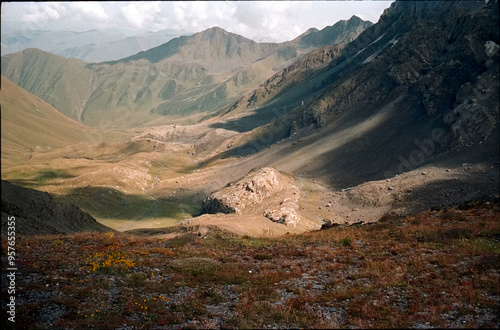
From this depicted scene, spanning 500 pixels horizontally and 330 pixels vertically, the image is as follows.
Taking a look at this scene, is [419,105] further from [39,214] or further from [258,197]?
[39,214]

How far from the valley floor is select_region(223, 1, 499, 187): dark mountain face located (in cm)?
7607

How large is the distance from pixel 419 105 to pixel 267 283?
125807mm

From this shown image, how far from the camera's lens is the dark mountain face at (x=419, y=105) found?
9706 cm

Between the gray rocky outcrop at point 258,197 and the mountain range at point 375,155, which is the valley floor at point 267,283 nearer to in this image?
the mountain range at point 375,155

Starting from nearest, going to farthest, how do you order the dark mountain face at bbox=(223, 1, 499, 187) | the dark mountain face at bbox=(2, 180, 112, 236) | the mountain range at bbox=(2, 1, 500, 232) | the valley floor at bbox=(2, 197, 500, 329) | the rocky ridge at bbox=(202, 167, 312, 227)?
the valley floor at bbox=(2, 197, 500, 329)
the dark mountain face at bbox=(2, 180, 112, 236)
the mountain range at bbox=(2, 1, 500, 232)
the rocky ridge at bbox=(202, 167, 312, 227)
the dark mountain face at bbox=(223, 1, 499, 187)

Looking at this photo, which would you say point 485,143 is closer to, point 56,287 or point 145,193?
point 56,287

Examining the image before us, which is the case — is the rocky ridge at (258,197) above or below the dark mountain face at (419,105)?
below

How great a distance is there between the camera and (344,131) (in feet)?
445

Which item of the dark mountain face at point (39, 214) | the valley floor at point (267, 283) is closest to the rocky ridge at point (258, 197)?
the dark mountain face at point (39, 214)

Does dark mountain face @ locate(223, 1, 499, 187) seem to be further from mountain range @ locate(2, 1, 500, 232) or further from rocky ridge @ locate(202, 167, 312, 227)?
rocky ridge @ locate(202, 167, 312, 227)

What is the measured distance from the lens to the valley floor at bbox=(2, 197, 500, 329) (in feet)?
44.2

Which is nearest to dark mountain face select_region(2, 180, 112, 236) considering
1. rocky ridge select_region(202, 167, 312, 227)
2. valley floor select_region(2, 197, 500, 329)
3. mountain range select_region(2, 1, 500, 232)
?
valley floor select_region(2, 197, 500, 329)

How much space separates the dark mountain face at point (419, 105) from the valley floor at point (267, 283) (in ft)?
250

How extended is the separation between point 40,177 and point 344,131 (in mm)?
126223
